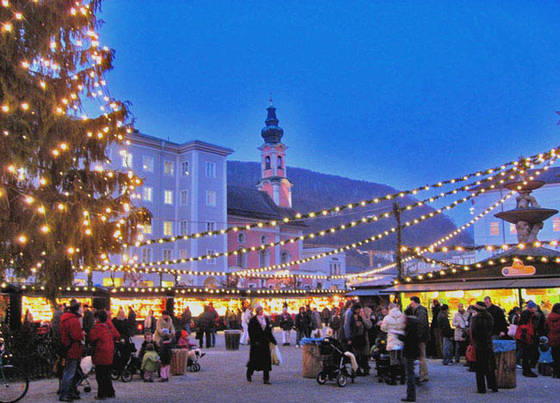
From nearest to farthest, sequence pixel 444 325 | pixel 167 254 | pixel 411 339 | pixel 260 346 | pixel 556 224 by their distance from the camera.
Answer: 1. pixel 411 339
2. pixel 260 346
3. pixel 444 325
4. pixel 167 254
5. pixel 556 224

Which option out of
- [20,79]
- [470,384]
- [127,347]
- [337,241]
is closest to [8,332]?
[127,347]

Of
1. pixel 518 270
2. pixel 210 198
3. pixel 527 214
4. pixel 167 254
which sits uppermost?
pixel 210 198

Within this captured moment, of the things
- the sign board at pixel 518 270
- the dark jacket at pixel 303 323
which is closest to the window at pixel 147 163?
the dark jacket at pixel 303 323

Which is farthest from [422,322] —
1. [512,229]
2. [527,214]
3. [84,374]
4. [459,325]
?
[512,229]

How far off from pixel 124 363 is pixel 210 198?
4279 centimetres

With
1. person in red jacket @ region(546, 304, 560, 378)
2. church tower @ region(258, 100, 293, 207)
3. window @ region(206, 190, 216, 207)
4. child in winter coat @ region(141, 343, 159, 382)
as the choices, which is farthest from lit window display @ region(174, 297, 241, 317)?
church tower @ region(258, 100, 293, 207)

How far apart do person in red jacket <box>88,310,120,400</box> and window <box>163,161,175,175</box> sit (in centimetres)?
4451

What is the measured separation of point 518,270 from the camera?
19.1 meters

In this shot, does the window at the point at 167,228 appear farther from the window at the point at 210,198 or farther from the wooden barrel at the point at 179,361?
the wooden barrel at the point at 179,361

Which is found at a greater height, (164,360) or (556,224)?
(556,224)

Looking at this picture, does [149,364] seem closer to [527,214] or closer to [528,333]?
[528,333]

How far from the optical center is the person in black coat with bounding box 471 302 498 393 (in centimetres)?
1158

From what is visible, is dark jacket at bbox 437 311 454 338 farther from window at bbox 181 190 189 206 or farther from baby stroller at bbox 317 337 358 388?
window at bbox 181 190 189 206

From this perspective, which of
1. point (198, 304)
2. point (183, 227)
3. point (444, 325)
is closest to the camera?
point (444, 325)
